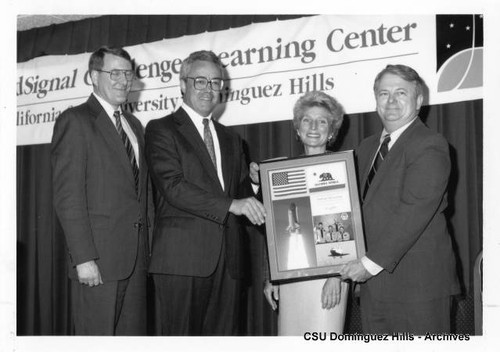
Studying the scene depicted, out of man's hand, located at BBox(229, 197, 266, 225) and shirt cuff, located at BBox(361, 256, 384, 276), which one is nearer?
shirt cuff, located at BBox(361, 256, 384, 276)

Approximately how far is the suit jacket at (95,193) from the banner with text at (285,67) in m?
1.31

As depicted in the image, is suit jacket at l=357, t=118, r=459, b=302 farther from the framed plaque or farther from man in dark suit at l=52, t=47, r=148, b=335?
man in dark suit at l=52, t=47, r=148, b=335

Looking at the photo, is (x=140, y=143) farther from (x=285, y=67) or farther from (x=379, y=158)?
(x=285, y=67)

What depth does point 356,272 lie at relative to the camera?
2361mm

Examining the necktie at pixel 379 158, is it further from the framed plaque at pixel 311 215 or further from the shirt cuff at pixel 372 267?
the shirt cuff at pixel 372 267

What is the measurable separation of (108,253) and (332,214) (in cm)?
101

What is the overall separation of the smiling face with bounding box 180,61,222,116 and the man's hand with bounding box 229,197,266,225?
51 centimetres

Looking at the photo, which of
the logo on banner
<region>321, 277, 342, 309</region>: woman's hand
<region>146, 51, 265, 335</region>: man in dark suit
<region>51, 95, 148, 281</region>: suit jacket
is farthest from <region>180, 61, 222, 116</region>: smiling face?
the logo on banner

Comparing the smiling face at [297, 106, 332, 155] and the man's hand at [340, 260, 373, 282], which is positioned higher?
the smiling face at [297, 106, 332, 155]

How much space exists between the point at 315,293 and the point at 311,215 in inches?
12.9

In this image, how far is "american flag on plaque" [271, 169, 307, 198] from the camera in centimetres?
249

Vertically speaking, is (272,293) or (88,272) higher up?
(88,272)

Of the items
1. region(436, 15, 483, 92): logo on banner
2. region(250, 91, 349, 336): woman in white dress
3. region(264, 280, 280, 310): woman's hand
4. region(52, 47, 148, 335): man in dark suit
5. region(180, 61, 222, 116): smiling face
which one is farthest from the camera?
region(436, 15, 483, 92): logo on banner

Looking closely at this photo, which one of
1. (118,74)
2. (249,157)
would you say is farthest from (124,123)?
(249,157)
